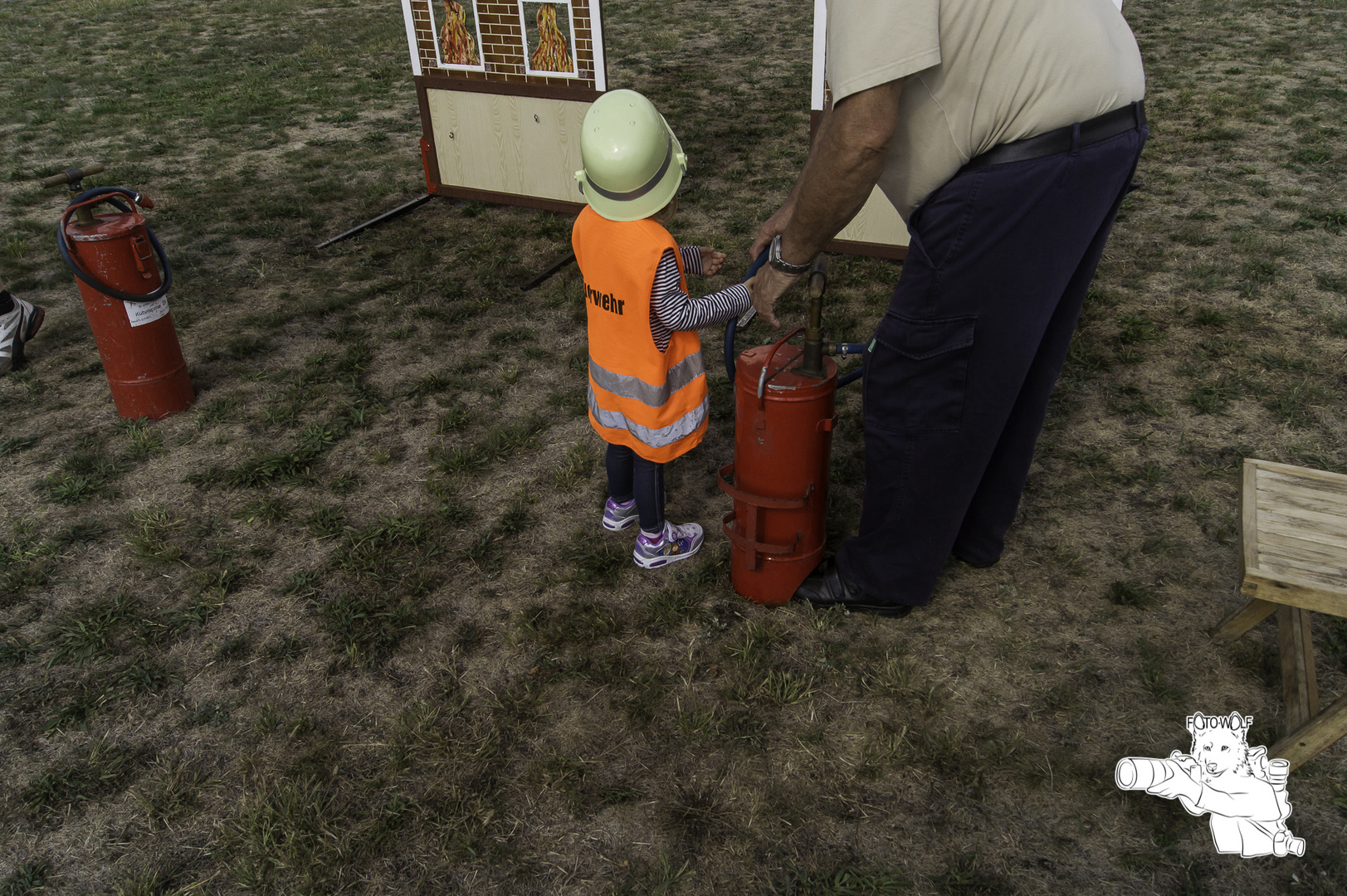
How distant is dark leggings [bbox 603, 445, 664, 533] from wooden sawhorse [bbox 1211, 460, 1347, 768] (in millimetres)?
1619

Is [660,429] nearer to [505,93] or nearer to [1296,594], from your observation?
[1296,594]

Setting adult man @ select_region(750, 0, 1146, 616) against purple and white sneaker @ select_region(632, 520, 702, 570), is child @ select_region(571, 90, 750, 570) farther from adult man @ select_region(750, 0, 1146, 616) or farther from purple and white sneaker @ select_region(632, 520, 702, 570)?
adult man @ select_region(750, 0, 1146, 616)

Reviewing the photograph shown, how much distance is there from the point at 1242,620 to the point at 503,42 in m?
5.10

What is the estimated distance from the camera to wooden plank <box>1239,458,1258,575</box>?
2018 mm

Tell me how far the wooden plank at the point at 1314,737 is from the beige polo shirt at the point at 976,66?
5.14ft

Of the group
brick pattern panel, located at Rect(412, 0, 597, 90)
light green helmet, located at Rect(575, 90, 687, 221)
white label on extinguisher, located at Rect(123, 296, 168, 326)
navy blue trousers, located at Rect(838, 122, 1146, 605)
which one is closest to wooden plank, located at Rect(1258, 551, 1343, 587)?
navy blue trousers, located at Rect(838, 122, 1146, 605)

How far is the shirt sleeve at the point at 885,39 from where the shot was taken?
174cm

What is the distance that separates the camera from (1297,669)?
7.29 feet

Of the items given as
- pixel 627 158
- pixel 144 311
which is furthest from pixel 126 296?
pixel 627 158

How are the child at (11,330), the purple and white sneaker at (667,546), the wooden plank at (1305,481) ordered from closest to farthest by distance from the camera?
the wooden plank at (1305,481) → the purple and white sneaker at (667,546) → the child at (11,330)

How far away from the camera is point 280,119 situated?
26.5 feet

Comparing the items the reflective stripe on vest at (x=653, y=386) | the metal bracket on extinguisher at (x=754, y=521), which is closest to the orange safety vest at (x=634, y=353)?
the reflective stripe on vest at (x=653, y=386)

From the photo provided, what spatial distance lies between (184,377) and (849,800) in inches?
133

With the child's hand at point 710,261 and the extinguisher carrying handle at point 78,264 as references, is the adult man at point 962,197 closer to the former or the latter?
the child's hand at point 710,261
